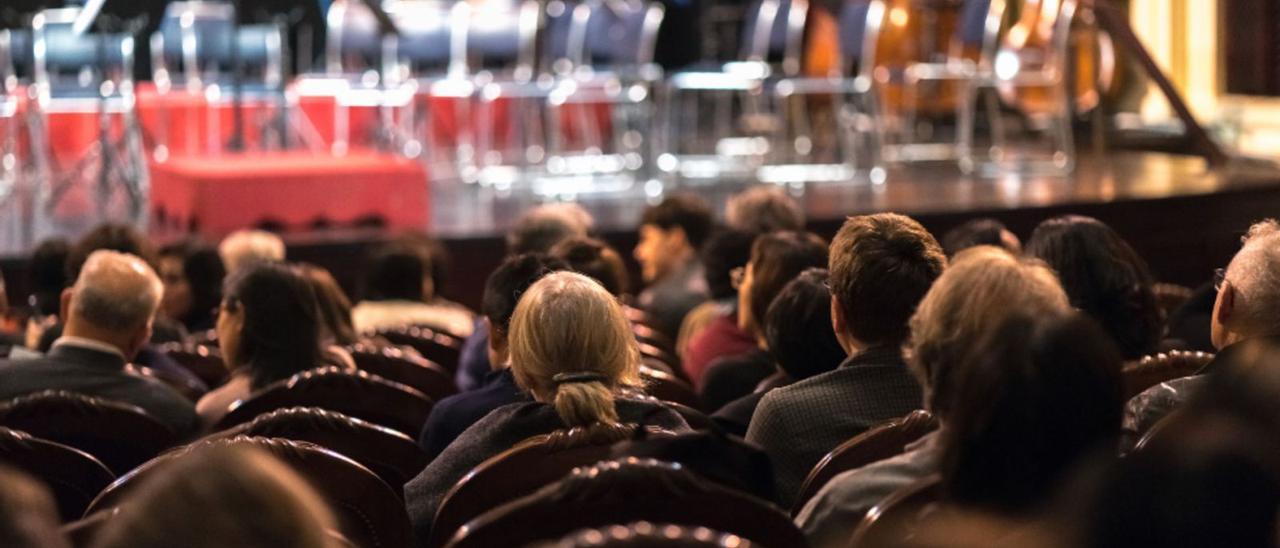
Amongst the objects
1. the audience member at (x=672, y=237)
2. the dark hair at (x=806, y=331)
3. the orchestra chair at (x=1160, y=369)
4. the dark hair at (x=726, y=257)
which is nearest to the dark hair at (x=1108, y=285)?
the orchestra chair at (x=1160, y=369)

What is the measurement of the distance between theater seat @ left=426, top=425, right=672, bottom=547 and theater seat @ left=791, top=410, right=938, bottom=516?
10.1 inches

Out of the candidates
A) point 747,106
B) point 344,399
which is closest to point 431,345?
point 344,399

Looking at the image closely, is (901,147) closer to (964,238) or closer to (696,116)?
(696,116)

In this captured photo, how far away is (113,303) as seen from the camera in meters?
3.77

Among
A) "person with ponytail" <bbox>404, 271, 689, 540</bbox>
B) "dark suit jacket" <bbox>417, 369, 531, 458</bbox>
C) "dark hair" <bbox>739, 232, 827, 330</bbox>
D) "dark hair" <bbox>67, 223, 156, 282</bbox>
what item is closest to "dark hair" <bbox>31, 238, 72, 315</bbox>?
"dark hair" <bbox>67, 223, 156, 282</bbox>

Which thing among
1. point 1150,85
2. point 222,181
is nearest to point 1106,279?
point 222,181

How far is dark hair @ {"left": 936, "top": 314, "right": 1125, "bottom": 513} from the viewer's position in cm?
204

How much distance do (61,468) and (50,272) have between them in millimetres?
2243

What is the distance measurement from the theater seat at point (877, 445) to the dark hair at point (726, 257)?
226cm

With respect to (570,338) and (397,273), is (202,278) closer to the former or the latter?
(397,273)

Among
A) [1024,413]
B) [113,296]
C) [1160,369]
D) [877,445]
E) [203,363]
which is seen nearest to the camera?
[1024,413]

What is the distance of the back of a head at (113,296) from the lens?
3.76 metres

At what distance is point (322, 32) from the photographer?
9734 millimetres

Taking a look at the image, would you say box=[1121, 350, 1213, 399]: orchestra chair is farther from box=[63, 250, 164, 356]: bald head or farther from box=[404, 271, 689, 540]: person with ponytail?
box=[63, 250, 164, 356]: bald head
